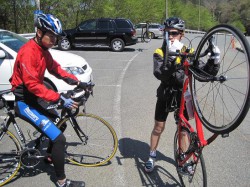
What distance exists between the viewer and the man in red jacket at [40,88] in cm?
307

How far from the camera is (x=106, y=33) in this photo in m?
18.1

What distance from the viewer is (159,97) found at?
3611 mm

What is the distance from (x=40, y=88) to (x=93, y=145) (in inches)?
62.0

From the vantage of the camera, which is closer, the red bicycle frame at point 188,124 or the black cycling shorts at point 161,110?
the red bicycle frame at point 188,124

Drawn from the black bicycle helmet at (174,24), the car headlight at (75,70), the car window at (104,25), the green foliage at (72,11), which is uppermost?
the green foliage at (72,11)

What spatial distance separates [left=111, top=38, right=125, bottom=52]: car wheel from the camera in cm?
1821

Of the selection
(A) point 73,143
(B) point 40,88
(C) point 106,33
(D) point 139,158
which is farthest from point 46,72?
(C) point 106,33

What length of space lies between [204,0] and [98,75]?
15170 cm

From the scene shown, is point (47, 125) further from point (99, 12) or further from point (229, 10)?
point (229, 10)

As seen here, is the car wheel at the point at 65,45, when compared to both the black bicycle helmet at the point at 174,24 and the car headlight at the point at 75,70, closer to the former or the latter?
the car headlight at the point at 75,70

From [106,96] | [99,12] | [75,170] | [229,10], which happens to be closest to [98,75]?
[106,96]

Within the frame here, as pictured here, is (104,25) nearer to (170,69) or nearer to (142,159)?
(142,159)

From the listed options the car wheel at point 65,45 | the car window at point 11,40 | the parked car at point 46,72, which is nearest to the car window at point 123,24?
the car wheel at point 65,45

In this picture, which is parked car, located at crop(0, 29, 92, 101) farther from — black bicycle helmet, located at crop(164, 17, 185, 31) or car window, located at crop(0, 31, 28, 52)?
black bicycle helmet, located at crop(164, 17, 185, 31)
